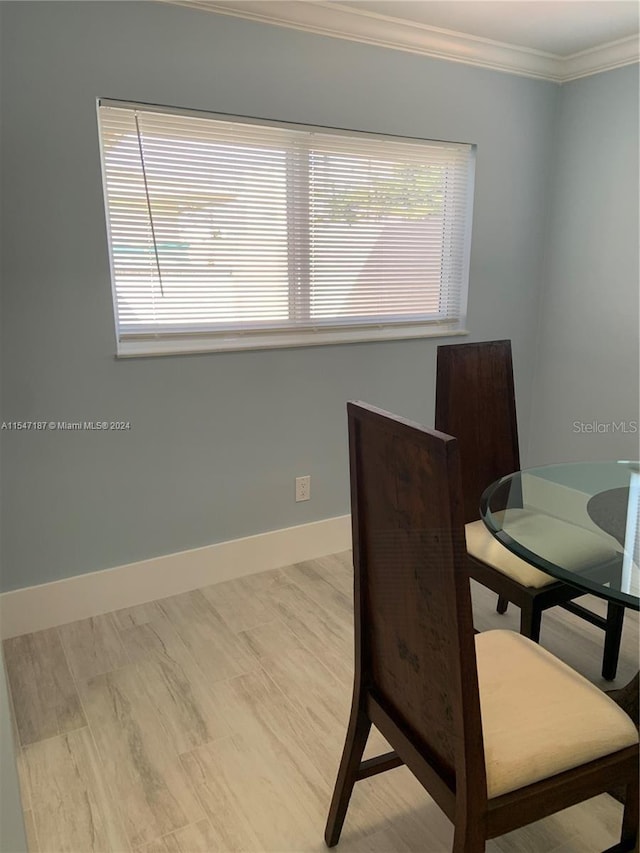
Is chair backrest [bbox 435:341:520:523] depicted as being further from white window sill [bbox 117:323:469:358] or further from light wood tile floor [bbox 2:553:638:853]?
white window sill [bbox 117:323:469:358]

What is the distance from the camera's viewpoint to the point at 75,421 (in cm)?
231

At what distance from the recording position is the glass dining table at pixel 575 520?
138 centimetres

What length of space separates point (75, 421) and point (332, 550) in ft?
4.52

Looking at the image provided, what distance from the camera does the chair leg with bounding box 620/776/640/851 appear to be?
1315mm

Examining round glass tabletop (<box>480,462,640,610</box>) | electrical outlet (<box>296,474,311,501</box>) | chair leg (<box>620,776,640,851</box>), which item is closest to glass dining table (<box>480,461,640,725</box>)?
round glass tabletop (<box>480,462,640,610</box>)

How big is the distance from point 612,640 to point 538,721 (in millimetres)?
1014

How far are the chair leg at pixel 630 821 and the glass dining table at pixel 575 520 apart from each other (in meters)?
0.41

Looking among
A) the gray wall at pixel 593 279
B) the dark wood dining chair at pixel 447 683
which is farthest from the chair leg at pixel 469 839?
the gray wall at pixel 593 279

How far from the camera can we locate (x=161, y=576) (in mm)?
2602

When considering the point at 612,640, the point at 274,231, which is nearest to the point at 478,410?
the point at 612,640

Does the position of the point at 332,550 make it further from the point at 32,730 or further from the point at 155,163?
the point at 155,163

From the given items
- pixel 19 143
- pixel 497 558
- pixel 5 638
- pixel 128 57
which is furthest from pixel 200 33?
pixel 5 638

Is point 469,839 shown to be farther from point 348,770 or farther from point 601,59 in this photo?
point 601,59

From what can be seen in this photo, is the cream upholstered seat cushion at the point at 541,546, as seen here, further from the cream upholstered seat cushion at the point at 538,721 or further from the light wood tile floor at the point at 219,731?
the light wood tile floor at the point at 219,731
